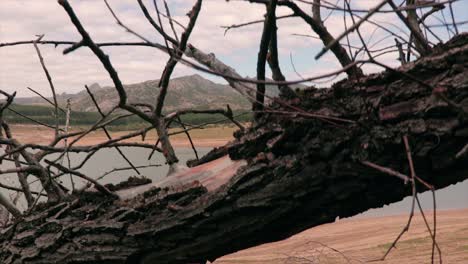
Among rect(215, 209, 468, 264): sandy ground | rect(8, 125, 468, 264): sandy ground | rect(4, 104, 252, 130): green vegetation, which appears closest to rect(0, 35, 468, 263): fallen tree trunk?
rect(4, 104, 252, 130): green vegetation

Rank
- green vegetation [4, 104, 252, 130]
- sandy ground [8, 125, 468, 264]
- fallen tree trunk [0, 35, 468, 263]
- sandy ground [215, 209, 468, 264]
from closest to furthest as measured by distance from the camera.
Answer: fallen tree trunk [0, 35, 468, 263], green vegetation [4, 104, 252, 130], sandy ground [8, 125, 468, 264], sandy ground [215, 209, 468, 264]

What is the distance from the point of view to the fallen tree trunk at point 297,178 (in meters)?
1.28

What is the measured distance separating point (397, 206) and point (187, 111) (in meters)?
28.3

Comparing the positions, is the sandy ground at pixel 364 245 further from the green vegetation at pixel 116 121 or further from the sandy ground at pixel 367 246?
the green vegetation at pixel 116 121

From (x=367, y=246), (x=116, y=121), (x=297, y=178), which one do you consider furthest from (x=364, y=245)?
(x=297, y=178)

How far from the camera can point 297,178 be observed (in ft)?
4.55

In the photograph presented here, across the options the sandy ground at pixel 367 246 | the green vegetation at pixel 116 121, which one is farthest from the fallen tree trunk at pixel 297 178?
the sandy ground at pixel 367 246

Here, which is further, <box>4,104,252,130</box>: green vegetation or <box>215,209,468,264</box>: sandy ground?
<box>215,209,468,264</box>: sandy ground

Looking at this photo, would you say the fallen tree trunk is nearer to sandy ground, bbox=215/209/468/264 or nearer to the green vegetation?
the green vegetation

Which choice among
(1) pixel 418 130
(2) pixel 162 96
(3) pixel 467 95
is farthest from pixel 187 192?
(3) pixel 467 95

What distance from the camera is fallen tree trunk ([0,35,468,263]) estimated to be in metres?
1.28

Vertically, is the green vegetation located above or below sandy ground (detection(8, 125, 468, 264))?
above

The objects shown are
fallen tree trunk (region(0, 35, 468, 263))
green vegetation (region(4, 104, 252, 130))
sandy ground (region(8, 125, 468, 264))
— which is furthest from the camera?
sandy ground (region(8, 125, 468, 264))

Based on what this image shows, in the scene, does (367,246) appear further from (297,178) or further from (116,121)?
(297,178)
